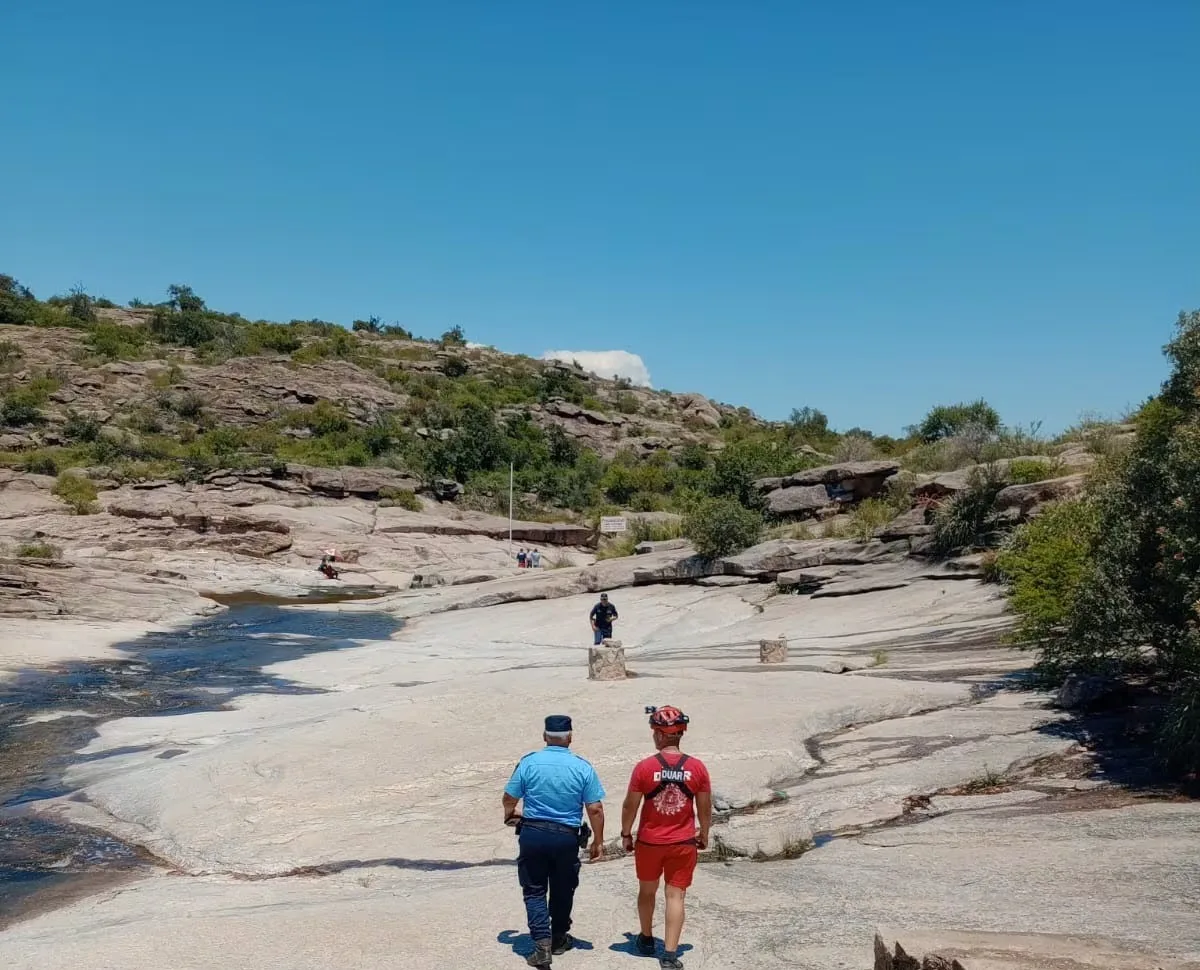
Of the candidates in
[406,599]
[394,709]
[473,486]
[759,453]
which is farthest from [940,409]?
[394,709]

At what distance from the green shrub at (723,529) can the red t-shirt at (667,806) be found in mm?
25003

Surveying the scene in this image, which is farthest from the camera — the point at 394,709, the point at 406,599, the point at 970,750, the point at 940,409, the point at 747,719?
the point at 940,409

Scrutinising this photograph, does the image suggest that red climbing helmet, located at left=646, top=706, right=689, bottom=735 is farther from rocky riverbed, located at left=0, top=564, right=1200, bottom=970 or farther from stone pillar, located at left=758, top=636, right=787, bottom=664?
stone pillar, located at left=758, top=636, right=787, bottom=664

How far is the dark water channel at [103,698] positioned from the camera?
32.1 feet

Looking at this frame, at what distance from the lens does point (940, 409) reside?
59906mm

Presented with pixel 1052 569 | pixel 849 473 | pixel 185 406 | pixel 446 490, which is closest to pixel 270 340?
pixel 185 406

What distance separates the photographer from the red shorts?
20.0 ft

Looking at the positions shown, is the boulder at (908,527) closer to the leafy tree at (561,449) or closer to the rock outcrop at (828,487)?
the rock outcrop at (828,487)

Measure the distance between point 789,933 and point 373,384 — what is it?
83730 millimetres

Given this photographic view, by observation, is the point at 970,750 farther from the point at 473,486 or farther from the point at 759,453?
the point at 473,486

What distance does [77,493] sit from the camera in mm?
46969

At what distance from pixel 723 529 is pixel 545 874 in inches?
991

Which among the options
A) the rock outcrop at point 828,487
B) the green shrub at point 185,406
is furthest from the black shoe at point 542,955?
the green shrub at point 185,406

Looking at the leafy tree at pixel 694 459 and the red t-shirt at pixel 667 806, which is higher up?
the leafy tree at pixel 694 459
